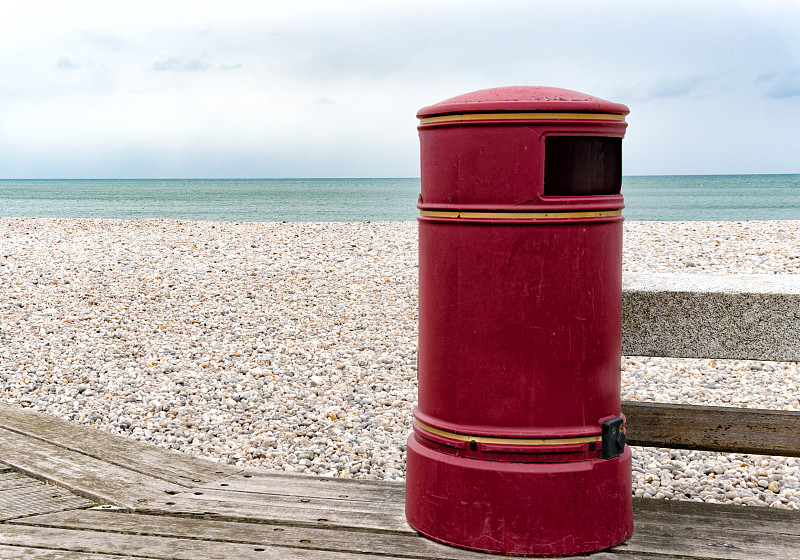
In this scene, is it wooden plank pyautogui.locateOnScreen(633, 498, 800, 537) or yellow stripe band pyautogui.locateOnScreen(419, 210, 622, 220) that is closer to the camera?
yellow stripe band pyautogui.locateOnScreen(419, 210, 622, 220)

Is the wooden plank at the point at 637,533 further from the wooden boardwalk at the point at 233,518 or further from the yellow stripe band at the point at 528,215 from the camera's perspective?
the yellow stripe band at the point at 528,215

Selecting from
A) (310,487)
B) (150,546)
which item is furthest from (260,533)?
(310,487)

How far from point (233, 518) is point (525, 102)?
1718 mm

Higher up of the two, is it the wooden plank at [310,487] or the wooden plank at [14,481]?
the wooden plank at [310,487]

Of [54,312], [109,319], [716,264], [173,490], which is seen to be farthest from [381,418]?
[716,264]

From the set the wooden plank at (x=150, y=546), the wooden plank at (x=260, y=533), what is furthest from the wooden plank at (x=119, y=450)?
the wooden plank at (x=150, y=546)

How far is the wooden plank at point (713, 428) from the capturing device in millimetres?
3057

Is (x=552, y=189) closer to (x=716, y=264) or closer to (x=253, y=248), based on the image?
(x=716, y=264)

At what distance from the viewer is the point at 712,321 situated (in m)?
2.91

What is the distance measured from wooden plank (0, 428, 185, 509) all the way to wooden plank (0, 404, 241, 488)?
49mm

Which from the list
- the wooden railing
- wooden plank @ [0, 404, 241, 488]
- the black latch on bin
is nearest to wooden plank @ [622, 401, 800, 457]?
the wooden railing

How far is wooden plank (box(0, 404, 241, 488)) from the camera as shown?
3436 mm

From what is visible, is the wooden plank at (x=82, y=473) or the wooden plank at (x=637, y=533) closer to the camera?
the wooden plank at (x=637, y=533)

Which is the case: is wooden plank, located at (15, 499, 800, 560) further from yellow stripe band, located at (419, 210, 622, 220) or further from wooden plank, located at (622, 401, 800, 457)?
yellow stripe band, located at (419, 210, 622, 220)
